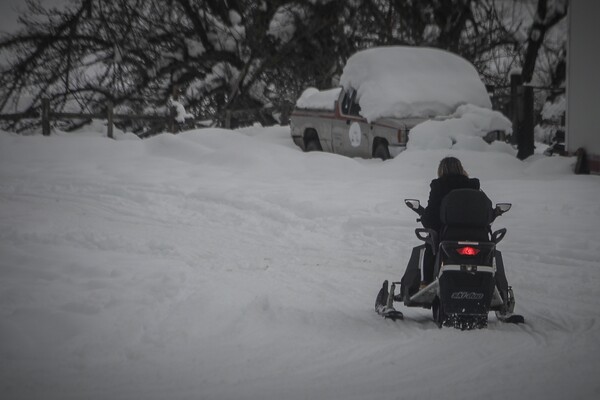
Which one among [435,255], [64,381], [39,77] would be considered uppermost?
[39,77]

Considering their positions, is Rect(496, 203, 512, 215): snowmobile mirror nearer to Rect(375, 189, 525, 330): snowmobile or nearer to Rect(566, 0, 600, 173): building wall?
Rect(375, 189, 525, 330): snowmobile

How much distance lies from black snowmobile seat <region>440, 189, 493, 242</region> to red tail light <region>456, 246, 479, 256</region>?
6.9 inches

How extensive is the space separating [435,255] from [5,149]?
12617 millimetres

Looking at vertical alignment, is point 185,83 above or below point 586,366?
above

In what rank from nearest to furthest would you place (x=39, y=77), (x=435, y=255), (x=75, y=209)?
1. (x=435, y=255)
2. (x=75, y=209)
3. (x=39, y=77)

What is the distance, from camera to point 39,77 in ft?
77.6

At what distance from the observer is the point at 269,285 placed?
24.2 feet

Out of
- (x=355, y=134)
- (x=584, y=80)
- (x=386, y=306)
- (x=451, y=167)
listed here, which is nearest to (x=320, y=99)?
(x=355, y=134)

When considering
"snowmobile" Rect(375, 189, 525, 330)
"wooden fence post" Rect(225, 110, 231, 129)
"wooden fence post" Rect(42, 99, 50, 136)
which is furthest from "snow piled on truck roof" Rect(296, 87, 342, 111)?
"snowmobile" Rect(375, 189, 525, 330)

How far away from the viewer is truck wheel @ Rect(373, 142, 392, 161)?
50.0ft

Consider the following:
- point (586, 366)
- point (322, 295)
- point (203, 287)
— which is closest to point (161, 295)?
point (203, 287)

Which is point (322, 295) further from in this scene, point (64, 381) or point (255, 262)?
point (64, 381)

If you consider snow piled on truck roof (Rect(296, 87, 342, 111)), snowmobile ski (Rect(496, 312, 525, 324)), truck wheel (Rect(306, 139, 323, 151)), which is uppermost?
snow piled on truck roof (Rect(296, 87, 342, 111))

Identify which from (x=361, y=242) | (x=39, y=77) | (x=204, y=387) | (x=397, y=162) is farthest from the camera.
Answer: (x=39, y=77)
